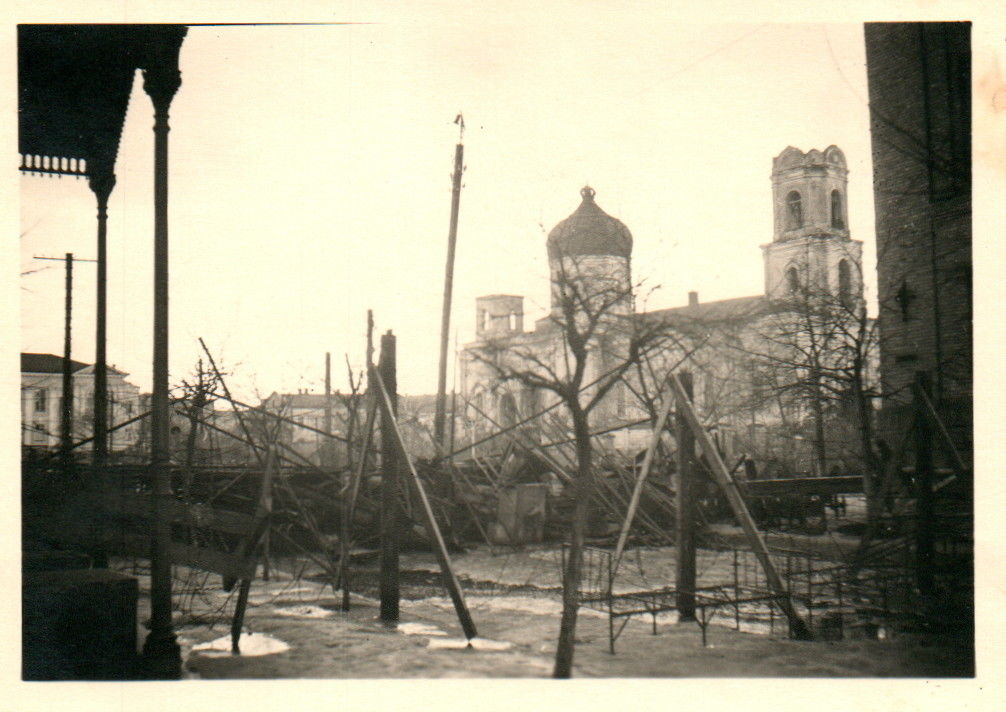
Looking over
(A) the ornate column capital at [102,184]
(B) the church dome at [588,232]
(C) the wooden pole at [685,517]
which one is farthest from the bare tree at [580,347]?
(A) the ornate column capital at [102,184]

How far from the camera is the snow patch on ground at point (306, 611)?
8.35m

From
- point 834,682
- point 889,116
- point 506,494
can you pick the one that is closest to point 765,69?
point 889,116

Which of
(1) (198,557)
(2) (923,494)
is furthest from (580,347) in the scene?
(1) (198,557)

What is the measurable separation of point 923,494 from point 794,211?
261 cm

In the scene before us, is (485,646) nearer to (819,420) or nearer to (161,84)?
(819,420)

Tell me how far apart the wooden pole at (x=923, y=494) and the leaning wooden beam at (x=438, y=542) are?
372 centimetres

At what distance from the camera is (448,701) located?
570 centimetres

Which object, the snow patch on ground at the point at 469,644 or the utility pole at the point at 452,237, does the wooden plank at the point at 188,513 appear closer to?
the snow patch on ground at the point at 469,644

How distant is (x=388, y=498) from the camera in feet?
26.9

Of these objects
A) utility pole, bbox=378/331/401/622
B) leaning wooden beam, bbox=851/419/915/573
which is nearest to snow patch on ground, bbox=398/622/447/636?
utility pole, bbox=378/331/401/622

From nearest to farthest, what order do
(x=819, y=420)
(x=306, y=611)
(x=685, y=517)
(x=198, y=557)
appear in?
(x=198, y=557)
(x=685, y=517)
(x=306, y=611)
(x=819, y=420)

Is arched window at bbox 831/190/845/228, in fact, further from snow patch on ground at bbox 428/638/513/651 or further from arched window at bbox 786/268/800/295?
snow patch on ground at bbox 428/638/513/651

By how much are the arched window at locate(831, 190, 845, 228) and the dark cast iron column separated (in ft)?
17.5

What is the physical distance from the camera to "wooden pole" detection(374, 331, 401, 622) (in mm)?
8031
